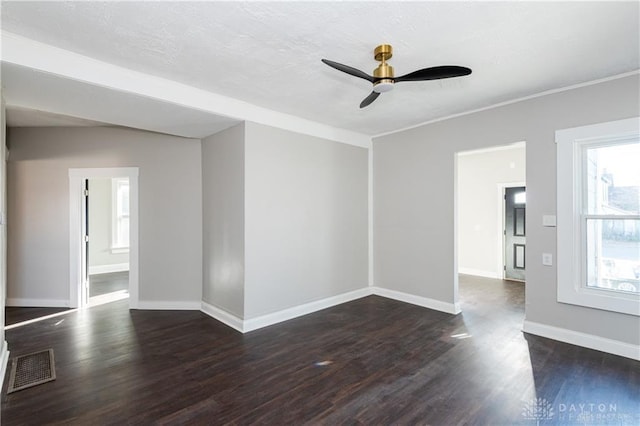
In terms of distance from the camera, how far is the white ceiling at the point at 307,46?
6.57ft

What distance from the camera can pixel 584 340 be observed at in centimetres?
313

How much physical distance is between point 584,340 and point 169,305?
16.6 feet

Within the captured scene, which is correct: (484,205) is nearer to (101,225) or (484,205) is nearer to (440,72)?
(440,72)

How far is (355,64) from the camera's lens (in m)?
2.69

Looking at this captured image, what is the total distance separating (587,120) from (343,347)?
342cm

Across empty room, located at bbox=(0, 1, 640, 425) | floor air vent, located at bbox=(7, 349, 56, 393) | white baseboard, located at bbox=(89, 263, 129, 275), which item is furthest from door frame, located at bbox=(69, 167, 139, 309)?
white baseboard, located at bbox=(89, 263, 129, 275)

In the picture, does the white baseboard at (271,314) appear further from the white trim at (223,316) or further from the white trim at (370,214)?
the white trim at (370,214)

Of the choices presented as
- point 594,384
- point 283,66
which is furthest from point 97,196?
point 594,384

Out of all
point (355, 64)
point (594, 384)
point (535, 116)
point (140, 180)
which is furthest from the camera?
point (140, 180)

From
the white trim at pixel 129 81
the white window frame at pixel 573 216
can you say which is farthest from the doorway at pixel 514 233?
the white trim at pixel 129 81

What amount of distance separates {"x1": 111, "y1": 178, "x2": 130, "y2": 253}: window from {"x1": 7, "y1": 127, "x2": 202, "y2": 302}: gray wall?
9.88ft

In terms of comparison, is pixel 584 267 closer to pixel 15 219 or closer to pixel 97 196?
pixel 15 219

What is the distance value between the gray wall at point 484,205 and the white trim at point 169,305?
574 centimetres

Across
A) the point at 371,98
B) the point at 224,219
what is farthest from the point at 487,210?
the point at 224,219
